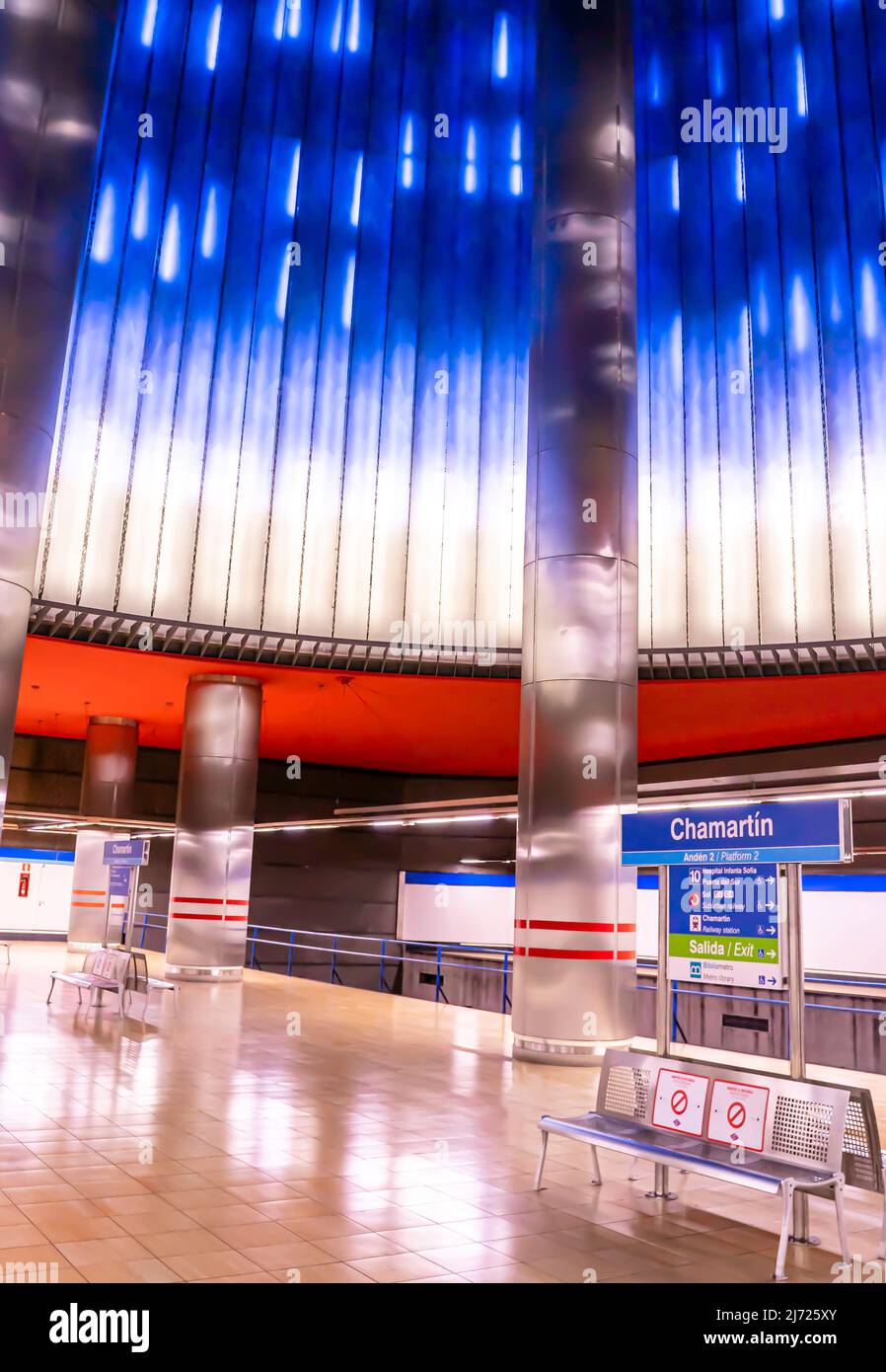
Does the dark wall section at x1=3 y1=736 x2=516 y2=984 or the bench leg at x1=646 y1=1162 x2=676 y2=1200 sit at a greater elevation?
the dark wall section at x1=3 y1=736 x2=516 y2=984

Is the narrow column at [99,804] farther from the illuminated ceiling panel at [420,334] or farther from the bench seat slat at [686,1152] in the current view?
the bench seat slat at [686,1152]

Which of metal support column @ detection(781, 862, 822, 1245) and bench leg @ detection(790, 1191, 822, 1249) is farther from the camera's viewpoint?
metal support column @ detection(781, 862, 822, 1245)

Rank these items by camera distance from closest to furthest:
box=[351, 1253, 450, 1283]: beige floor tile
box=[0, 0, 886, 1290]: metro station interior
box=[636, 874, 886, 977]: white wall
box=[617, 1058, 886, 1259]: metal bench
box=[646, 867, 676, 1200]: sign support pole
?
box=[351, 1253, 450, 1283]: beige floor tile, box=[617, 1058, 886, 1259]: metal bench, box=[646, 867, 676, 1200]: sign support pole, box=[0, 0, 886, 1290]: metro station interior, box=[636, 874, 886, 977]: white wall

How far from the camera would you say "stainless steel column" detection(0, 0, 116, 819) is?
11.6 m

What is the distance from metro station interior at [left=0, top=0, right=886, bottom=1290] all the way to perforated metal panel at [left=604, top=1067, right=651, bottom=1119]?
0.10 feet

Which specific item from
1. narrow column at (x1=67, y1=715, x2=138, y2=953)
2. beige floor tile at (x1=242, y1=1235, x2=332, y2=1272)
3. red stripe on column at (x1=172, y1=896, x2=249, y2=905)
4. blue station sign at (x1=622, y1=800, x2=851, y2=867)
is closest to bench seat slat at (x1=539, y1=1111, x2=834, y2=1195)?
blue station sign at (x1=622, y1=800, x2=851, y2=867)

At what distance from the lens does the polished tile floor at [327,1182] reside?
4770mm

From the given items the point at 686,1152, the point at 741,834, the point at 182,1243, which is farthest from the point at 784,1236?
the point at 182,1243

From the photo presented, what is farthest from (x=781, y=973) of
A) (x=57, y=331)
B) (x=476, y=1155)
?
(x=57, y=331)

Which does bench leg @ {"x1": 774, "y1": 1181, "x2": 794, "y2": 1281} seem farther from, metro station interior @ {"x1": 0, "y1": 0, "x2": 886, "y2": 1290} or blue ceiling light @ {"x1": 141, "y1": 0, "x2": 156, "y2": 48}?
blue ceiling light @ {"x1": 141, "y1": 0, "x2": 156, "y2": 48}

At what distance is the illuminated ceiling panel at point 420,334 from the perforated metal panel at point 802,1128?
38.8 feet

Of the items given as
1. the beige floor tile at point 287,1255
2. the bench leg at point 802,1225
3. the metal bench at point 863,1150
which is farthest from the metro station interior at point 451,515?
the beige floor tile at point 287,1255

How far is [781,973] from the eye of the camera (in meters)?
6.02

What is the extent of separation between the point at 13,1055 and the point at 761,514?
44.3ft
